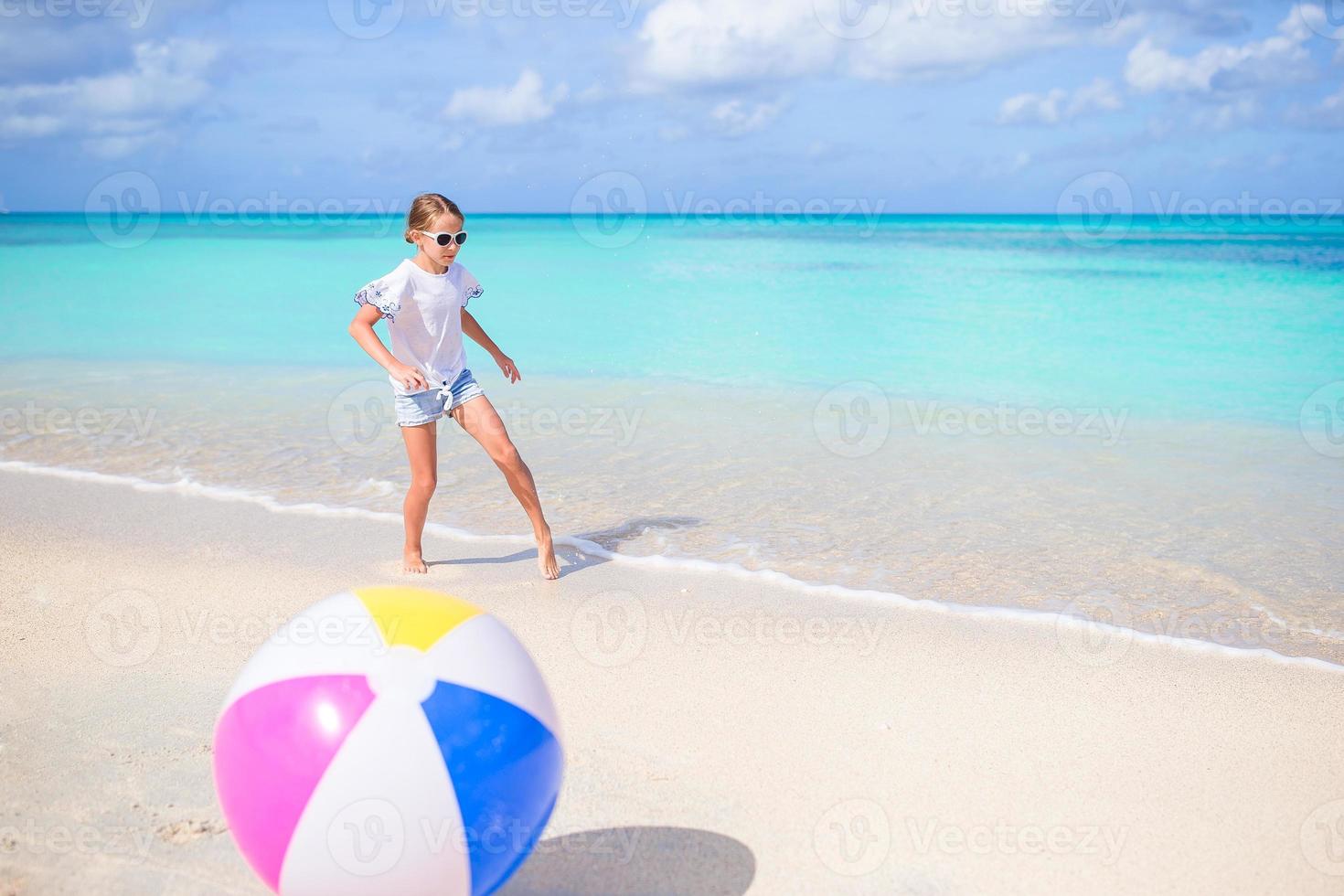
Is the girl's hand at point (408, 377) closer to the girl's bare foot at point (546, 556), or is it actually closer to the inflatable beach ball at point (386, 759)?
the girl's bare foot at point (546, 556)

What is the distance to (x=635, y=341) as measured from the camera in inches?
566

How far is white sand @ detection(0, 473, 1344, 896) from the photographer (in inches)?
121

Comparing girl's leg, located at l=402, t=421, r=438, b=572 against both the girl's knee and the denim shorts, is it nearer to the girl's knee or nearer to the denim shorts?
the denim shorts

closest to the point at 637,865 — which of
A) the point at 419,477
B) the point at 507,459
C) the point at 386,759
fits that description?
the point at 386,759

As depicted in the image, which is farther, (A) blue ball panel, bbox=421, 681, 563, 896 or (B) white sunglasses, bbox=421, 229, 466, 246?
(B) white sunglasses, bbox=421, 229, 466, 246

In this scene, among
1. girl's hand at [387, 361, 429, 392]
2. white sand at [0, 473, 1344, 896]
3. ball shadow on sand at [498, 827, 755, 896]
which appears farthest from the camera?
girl's hand at [387, 361, 429, 392]

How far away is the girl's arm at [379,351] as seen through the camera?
16.0ft

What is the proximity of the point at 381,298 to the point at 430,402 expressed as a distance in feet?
1.97

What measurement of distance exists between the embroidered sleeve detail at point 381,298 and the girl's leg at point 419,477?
633 mm

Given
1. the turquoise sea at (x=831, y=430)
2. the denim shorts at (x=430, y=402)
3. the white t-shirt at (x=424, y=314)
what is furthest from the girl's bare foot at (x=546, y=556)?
the white t-shirt at (x=424, y=314)

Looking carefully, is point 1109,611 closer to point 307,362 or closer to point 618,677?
point 618,677

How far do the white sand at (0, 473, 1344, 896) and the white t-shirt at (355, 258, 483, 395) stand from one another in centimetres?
108

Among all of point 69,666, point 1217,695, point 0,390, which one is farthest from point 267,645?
point 0,390

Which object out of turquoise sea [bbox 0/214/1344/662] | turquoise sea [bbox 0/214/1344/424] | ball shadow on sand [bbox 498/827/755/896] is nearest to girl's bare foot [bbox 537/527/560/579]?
turquoise sea [bbox 0/214/1344/662]
